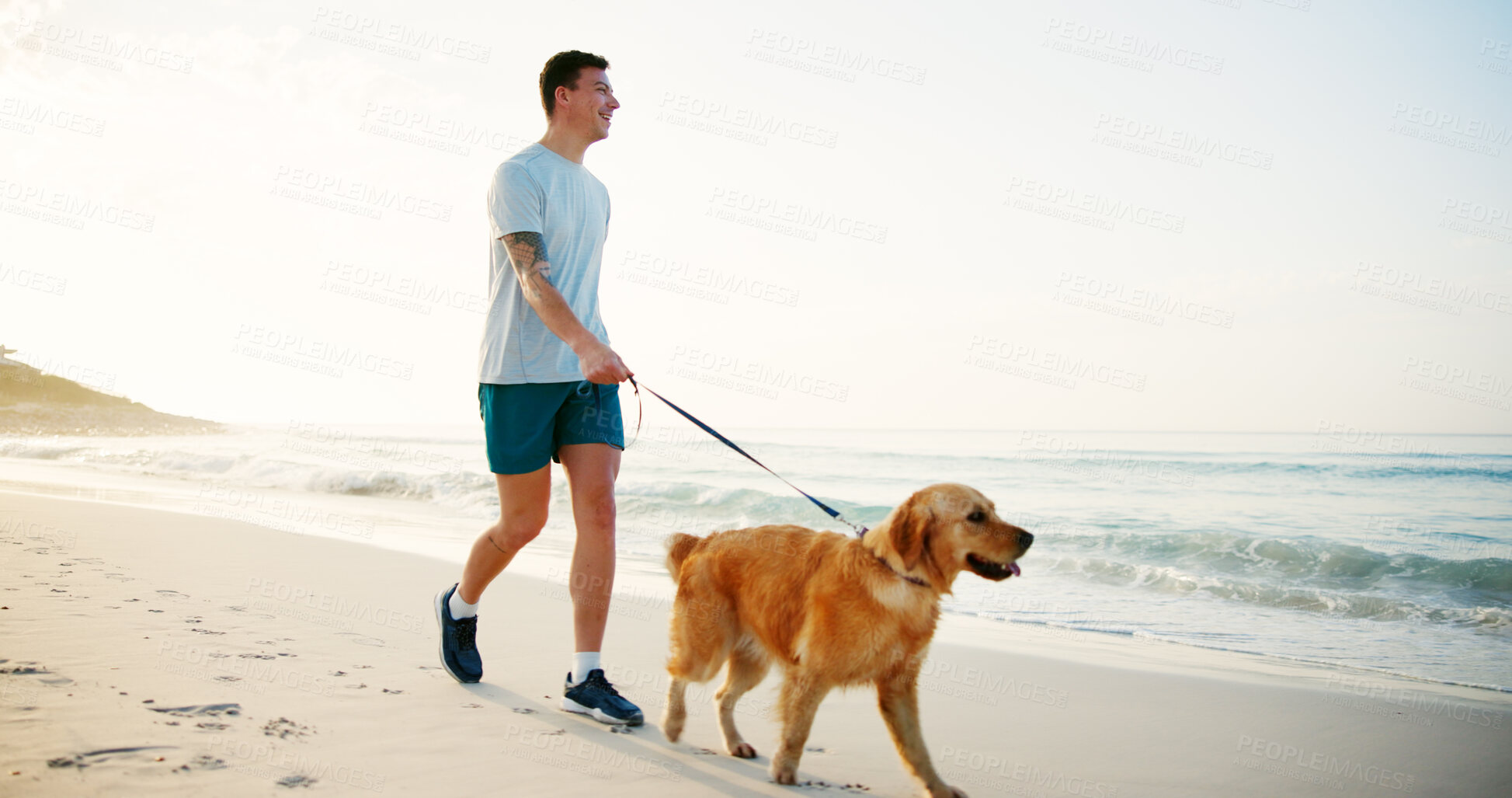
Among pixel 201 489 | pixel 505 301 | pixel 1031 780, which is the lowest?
pixel 201 489

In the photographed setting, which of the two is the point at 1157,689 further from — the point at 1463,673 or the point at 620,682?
the point at 620,682

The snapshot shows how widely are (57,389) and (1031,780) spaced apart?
30528 millimetres

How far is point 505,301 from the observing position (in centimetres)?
323

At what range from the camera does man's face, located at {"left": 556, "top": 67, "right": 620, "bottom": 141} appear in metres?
3.31

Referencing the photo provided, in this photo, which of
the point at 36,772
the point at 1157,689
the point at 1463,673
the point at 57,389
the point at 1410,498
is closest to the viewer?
the point at 36,772

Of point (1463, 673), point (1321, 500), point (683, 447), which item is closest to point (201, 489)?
point (683, 447)

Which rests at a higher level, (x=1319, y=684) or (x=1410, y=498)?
(x=1410, y=498)

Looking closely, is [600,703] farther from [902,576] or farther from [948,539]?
[948,539]

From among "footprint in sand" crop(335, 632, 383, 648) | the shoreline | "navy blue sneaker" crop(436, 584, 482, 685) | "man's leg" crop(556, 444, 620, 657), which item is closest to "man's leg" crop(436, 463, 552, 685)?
"navy blue sneaker" crop(436, 584, 482, 685)

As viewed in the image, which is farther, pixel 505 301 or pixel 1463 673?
pixel 1463 673

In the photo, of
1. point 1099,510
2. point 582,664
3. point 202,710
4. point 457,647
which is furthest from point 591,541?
point 1099,510

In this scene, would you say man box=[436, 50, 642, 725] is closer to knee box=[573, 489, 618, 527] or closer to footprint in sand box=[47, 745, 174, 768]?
knee box=[573, 489, 618, 527]

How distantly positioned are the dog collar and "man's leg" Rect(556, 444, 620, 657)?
1052 mm

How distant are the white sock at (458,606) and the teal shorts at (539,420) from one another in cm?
63
